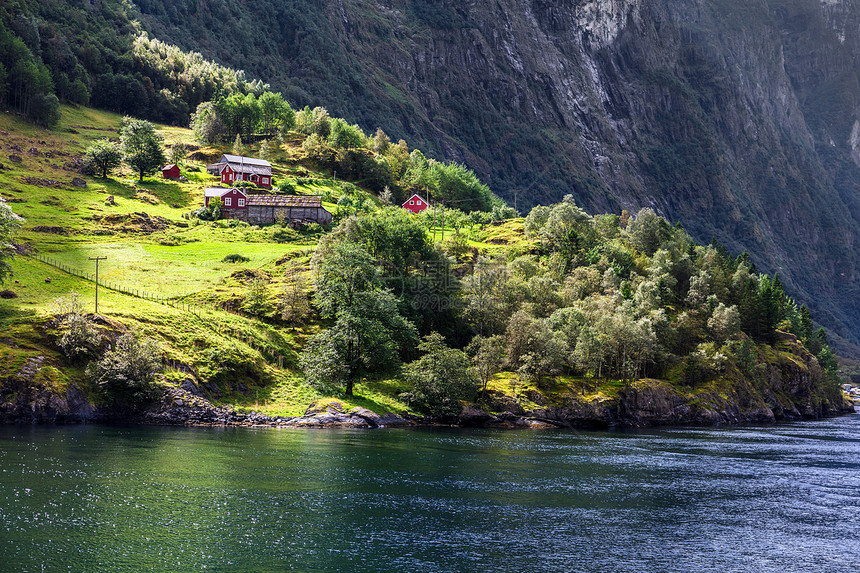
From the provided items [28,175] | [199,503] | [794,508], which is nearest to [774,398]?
[794,508]

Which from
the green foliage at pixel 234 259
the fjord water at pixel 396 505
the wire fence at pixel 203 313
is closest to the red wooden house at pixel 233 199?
the green foliage at pixel 234 259

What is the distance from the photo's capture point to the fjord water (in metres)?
45.7

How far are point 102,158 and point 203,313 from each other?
8408 cm

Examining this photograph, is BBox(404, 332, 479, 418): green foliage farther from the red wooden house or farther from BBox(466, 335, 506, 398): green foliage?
the red wooden house

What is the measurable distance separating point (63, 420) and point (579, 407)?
75219mm

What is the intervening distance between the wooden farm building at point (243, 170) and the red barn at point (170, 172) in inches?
421

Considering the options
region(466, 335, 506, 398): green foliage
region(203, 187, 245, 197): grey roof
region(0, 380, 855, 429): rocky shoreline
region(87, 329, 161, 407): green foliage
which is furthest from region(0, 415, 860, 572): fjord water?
region(203, 187, 245, 197): grey roof

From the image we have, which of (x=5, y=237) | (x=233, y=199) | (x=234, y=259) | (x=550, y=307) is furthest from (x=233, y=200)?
(x=550, y=307)

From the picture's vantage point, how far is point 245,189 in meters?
179

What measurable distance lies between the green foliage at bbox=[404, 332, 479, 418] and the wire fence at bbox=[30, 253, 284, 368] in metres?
20.9

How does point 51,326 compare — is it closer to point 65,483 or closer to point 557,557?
point 65,483

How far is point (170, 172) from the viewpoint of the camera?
190 m

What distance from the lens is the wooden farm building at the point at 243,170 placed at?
189 meters

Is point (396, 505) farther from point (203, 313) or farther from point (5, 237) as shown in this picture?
point (5, 237)
